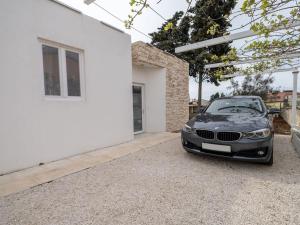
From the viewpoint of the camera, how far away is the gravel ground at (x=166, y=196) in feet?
6.24

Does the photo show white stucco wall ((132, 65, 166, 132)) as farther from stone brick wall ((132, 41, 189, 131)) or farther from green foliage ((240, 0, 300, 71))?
green foliage ((240, 0, 300, 71))

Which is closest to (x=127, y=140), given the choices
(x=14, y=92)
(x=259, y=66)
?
(x=14, y=92)

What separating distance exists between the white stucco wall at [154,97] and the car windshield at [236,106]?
9.36ft

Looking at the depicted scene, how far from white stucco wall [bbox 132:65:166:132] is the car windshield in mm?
2854

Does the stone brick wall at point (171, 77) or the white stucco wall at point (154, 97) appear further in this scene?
the white stucco wall at point (154, 97)

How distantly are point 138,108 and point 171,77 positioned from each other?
212cm

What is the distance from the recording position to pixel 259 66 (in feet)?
17.4

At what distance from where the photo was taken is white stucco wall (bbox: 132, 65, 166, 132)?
24.1ft

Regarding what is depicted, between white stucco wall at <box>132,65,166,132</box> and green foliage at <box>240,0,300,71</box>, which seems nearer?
green foliage at <box>240,0,300,71</box>

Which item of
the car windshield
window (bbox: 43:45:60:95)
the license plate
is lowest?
the license plate

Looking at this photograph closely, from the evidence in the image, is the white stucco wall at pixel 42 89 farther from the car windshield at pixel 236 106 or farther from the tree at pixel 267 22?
the car windshield at pixel 236 106

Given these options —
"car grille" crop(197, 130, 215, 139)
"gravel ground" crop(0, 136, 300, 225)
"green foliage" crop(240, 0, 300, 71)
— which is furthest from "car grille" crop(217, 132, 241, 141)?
"green foliage" crop(240, 0, 300, 71)

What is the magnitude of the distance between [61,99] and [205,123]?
3.28 metres

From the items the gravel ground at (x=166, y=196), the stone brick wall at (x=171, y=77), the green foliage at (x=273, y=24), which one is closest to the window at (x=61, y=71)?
the gravel ground at (x=166, y=196)
